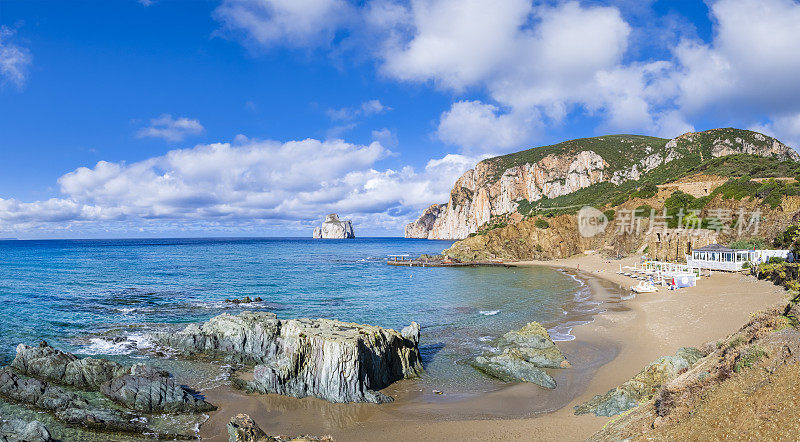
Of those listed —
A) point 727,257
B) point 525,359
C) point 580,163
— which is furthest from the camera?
point 580,163

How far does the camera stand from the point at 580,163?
455 feet

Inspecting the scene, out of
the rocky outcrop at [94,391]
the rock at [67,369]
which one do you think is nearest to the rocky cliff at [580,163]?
the rocky outcrop at [94,391]

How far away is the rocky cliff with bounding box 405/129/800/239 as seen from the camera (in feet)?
348

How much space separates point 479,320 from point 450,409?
1385cm

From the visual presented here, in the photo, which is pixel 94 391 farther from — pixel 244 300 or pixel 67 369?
pixel 244 300

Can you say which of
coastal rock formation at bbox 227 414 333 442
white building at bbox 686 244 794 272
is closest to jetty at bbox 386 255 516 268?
white building at bbox 686 244 794 272

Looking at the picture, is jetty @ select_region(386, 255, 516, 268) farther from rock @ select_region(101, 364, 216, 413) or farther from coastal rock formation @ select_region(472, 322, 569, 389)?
rock @ select_region(101, 364, 216, 413)

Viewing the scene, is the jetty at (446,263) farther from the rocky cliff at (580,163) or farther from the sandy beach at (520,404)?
the rocky cliff at (580,163)

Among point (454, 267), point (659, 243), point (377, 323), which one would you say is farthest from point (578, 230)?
point (377, 323)

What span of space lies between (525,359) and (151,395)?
14.2m

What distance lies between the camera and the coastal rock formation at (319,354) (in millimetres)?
14117

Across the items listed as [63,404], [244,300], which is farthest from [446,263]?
[63,404]

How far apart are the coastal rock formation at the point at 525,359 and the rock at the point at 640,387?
2.89 m

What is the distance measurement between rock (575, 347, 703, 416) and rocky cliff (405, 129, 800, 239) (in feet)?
337
